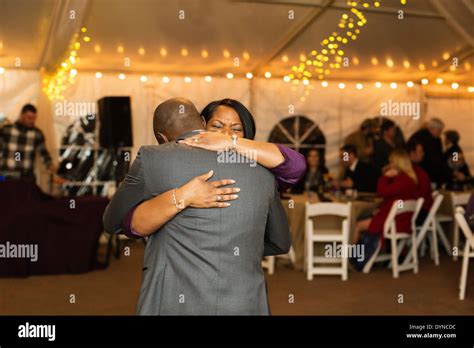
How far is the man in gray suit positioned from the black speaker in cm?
651

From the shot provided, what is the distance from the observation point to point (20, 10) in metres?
5.84

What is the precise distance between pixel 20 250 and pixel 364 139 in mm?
5213

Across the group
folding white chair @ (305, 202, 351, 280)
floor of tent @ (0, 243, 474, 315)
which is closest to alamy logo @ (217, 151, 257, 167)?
floor of tent @ (0, 243, 474, 315)

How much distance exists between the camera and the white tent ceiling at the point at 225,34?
5719 millimetres

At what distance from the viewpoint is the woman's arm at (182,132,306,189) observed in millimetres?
1674

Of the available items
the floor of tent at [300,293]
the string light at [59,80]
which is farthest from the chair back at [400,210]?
the string light at [59,80]

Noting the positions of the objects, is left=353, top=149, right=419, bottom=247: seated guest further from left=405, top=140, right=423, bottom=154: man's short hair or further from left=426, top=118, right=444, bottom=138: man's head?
left=426, top=118, right=444, bottom=138: man's head

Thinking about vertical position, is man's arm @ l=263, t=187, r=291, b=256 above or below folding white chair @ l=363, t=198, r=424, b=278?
above

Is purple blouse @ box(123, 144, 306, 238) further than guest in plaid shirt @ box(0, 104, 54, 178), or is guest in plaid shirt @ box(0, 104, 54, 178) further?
guest in plaid shirt @ box(0, 104, 54, 178)
